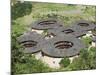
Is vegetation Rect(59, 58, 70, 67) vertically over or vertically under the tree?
under

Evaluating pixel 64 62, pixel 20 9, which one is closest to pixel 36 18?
pixel 20 9

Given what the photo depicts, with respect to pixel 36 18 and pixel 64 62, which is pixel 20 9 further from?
pixel 64 62

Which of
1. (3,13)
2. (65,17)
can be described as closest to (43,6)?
(65,17)

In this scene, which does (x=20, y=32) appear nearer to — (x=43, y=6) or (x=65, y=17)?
(x=43, y=6)

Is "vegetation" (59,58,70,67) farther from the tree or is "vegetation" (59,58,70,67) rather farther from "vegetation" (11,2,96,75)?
the tree

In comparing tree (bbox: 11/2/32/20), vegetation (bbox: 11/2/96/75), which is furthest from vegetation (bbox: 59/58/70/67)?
tree (bbox: 11/2/32/20)

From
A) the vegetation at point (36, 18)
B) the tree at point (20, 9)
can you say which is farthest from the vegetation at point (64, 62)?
the tree at point (20, 9)

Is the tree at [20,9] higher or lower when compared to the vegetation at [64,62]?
higher

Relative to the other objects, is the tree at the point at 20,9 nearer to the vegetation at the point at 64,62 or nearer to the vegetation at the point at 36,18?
the vegetation at the point at 36,18

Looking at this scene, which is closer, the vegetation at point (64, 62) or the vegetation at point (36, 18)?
the vegetation at point (36, 18)
